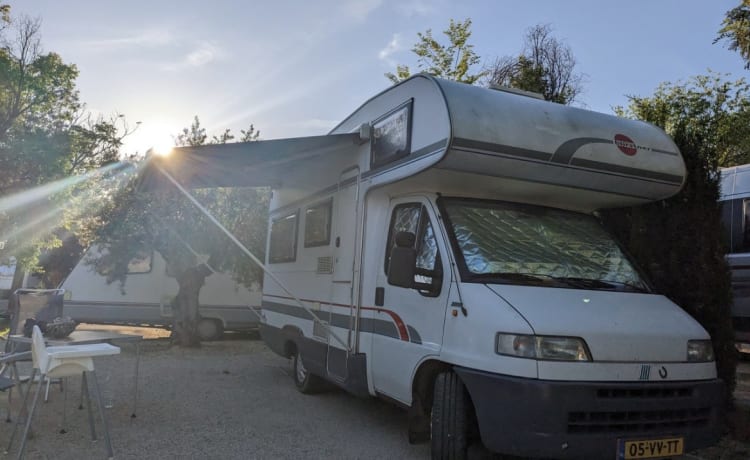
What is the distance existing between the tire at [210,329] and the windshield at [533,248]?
9.15 m

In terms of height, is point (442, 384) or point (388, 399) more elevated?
point (442, 384)

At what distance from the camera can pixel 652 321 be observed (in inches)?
163

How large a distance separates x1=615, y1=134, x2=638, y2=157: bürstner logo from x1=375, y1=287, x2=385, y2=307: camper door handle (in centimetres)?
234

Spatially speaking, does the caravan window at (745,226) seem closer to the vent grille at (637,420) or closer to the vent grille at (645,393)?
the vent grille at (637,420)

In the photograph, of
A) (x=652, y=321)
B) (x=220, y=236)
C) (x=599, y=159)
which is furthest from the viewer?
(x=220, y=236)

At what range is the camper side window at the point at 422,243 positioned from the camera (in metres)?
4.54

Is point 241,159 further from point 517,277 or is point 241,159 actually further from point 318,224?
point 517,277

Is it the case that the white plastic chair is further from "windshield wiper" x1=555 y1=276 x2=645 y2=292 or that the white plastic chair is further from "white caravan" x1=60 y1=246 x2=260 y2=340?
"white caravan" x1=60 y1=246 x2=260 y2=340

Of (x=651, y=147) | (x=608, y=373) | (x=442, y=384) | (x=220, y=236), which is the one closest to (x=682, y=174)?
(x=651, y=147)

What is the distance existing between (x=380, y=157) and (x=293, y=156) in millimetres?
1324

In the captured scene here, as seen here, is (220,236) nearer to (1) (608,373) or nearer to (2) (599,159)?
(2) (599,159)

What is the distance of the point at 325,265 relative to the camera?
21.8 feet

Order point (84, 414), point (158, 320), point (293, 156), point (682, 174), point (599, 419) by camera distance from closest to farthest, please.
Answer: point (599, 419), point (682, 174), point (84, 414), point (293, 156), point (158, 320)

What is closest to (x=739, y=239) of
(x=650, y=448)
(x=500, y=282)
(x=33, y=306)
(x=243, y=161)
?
(x=650, y=448)
